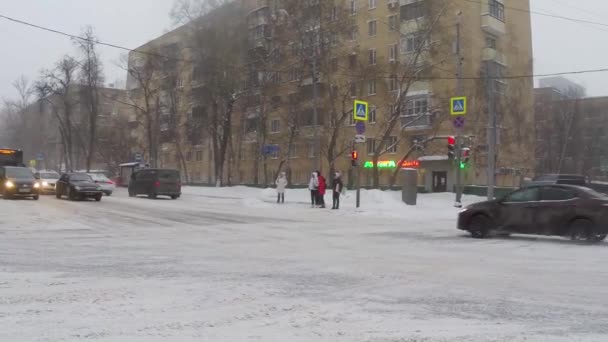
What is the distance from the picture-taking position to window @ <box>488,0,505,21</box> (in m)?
49.2

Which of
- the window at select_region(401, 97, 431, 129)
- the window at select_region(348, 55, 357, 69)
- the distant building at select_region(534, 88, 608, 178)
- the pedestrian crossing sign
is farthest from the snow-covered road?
the distant building at select_region(534, 88, 608, 178)

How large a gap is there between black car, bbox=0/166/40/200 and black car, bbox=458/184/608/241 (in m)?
22.1

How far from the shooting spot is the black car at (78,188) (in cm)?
2830

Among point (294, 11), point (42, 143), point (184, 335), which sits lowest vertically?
point (184, 335)

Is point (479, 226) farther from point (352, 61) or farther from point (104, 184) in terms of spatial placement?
point (352, 61)

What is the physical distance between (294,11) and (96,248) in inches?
1268

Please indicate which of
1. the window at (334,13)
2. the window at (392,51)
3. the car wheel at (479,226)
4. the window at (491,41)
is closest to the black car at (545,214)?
the car wheel at (479,226)

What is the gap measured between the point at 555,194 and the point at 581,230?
103cm

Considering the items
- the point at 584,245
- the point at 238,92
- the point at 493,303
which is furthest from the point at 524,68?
the point at 493,303

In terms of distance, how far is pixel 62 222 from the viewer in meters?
17.1

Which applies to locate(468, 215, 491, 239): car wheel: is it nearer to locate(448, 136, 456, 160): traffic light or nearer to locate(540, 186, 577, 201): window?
locate(540, 186, 577, 201): window

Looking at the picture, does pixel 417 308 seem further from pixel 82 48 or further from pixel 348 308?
pixel 82 48

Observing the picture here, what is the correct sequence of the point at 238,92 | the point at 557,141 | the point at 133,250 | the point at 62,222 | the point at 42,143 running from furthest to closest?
1. the point at 42,143
2. the point at 557,141
3. the point at 238,92
4. the point at 62,222
5. the point at 133,250

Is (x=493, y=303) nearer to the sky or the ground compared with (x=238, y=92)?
nearer to the ground
